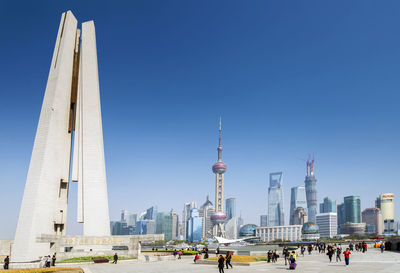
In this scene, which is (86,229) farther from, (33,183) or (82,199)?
(33,183)

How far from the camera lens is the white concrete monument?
3338 cm

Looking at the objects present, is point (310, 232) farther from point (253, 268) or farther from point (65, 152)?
point (253, 268)

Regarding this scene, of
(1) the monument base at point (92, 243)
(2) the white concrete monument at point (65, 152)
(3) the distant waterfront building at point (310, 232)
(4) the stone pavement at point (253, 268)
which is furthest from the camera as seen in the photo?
(3) the distant waterfront building at point (310, 232)

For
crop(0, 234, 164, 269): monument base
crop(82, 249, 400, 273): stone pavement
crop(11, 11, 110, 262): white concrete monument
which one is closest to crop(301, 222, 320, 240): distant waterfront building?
crop(11, 11, 110, 262): white concrete monument

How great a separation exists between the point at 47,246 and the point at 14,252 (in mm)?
2696

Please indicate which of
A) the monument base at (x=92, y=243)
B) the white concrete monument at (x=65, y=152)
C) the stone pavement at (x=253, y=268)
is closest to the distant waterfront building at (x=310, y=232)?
the white concrete monument at (x=65, y=152)

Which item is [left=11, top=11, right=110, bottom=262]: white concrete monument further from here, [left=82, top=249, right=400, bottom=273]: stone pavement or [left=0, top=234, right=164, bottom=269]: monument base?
[left=82, top=249, right=400, bottom=273]: stone pavement

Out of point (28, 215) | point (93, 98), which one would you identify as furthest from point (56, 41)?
point (28, 215)

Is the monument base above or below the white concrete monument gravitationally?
below

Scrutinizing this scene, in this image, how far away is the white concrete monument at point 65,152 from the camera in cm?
3338

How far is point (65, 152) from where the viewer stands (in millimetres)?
39812

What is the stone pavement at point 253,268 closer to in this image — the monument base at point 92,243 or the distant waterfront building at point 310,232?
the monument base at point 92,243

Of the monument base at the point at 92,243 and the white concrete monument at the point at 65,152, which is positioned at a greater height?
the white concrete monument at the point at 65,152

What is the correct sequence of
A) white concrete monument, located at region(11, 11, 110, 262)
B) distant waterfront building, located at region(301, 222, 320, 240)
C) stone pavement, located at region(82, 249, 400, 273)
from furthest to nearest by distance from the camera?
distant waterfront building, located at region(301, 222, 320, 240)
white concrete monument, located at region(11, 11, 110, 262)
stone pavement, located at region(82, 249, 400, 273)
